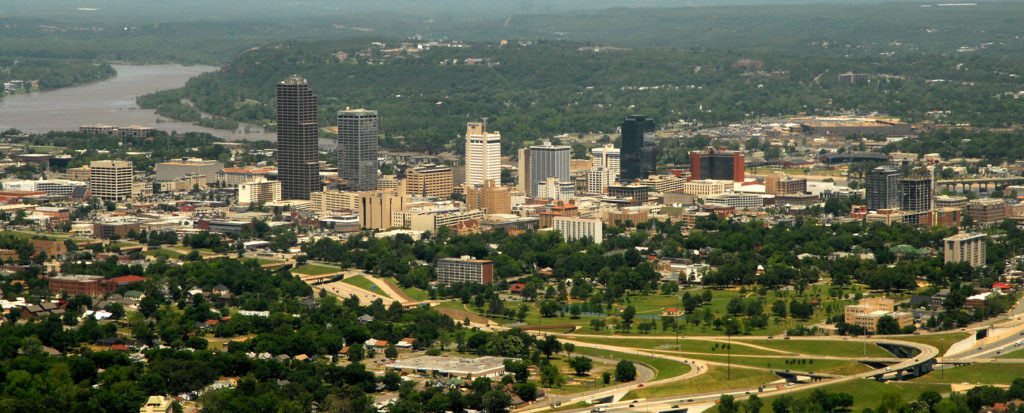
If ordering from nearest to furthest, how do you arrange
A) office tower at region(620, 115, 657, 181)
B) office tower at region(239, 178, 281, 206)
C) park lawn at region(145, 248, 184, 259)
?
1. park lawn at region(145, 248, 184, 259)
2. office tower at region(239, 178, 281, 206)
3. office tower at region(620, 115, 657, 181)

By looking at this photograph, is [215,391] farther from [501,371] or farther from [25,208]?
[25,208]

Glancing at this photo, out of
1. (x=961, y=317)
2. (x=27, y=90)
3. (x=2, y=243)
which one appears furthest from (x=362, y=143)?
(x=27, y=90)

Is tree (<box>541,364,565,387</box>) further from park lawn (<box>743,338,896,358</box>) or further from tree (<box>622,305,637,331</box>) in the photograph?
tree (<box>622,305,637,331</box>)

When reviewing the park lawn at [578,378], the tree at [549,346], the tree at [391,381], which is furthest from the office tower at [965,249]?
the tree at [391,381]

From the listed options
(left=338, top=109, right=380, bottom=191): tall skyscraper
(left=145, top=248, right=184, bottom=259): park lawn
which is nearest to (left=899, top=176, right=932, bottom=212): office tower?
(left=338, top=109, right=380, bottom=191): tall skyscraper

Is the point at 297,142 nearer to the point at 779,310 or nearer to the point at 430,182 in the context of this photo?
the point at 430,182

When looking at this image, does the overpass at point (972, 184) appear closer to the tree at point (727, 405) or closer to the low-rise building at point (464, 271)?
the low-rise building at point (464, 271)
